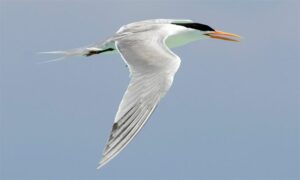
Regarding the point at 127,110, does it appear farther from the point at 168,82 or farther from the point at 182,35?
the point at 182,35

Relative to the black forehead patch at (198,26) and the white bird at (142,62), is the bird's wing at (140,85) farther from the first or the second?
the black forehead patch at (198,26)

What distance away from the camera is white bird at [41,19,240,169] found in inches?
296

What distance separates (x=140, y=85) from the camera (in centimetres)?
817

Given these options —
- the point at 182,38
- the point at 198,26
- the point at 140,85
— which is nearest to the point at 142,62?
the point at 140,85

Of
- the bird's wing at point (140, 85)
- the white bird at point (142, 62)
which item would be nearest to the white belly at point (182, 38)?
the white bird at point (142, 62)

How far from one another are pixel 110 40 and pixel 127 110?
2.72m

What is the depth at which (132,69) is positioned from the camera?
8.50 metres

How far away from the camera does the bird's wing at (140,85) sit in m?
7.46

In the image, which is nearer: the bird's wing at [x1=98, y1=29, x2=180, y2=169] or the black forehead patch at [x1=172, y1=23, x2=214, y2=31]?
the bird's wing at [x1=98, y1=29, x2=180, y2=169]

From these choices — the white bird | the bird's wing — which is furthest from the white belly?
the bird's wing

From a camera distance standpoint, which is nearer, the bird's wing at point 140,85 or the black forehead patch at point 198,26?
the bird's wing at point 140,85

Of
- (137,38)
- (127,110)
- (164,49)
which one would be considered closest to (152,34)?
(137,38)

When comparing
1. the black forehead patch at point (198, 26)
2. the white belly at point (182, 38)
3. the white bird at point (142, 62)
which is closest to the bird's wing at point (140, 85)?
the white bird at point (142, 62)

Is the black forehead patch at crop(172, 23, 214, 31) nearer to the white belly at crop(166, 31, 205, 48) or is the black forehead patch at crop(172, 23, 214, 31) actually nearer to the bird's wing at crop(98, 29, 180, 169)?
the white belly at crop(166, 31, 205, 48)
